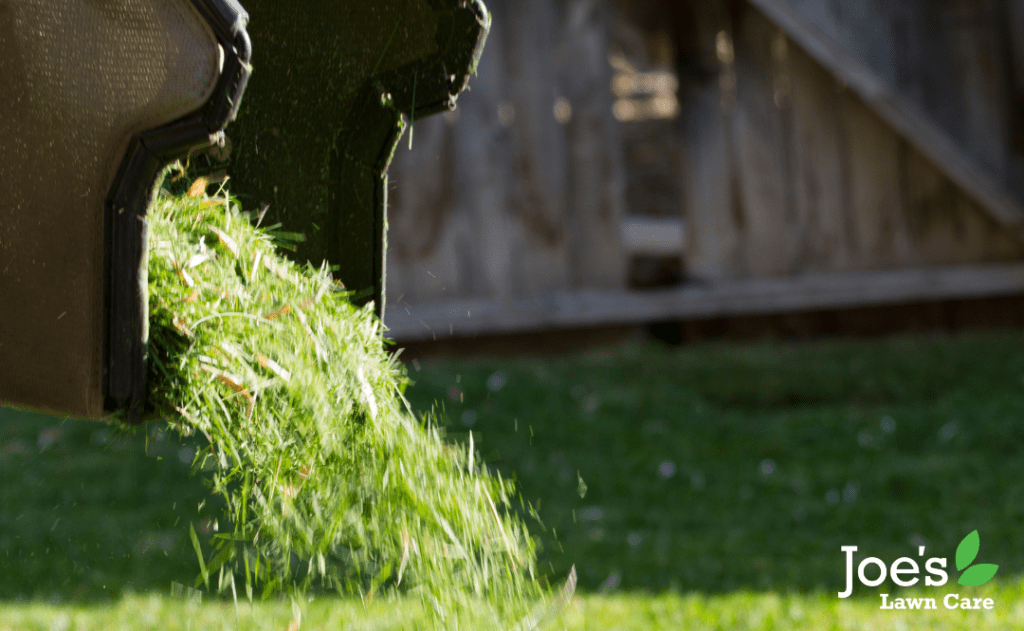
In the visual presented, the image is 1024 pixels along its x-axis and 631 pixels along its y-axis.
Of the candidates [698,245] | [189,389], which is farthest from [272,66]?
[698,245]

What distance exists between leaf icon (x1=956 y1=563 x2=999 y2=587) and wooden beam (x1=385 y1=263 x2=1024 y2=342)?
136 inches

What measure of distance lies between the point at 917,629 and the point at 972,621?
18cm

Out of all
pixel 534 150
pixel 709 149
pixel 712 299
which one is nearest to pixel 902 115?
pixel 709 149

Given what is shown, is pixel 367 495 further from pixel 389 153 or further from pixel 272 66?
pixel 272 66

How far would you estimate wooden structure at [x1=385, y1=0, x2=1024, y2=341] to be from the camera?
679cm

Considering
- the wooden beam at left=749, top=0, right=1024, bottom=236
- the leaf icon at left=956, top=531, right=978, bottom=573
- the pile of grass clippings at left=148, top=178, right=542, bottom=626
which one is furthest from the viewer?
the wooden beam at left=749, top=0, right=1024, bottom=236

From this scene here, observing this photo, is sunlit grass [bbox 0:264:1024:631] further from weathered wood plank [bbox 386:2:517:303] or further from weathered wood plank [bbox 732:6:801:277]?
weathered wood plank [bbox 732:6:801:277]

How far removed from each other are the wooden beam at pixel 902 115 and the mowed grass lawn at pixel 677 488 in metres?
0.93

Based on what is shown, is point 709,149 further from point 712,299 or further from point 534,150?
point 534,150

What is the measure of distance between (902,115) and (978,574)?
12.9 feet

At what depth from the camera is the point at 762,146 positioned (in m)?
6.99

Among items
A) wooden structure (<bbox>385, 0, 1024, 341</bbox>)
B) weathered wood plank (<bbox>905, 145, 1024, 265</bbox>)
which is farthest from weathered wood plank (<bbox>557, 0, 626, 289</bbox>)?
weathered wood plank (<bbox>905, 145, 1024, 265</bbox>)

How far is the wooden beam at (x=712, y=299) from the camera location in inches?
266

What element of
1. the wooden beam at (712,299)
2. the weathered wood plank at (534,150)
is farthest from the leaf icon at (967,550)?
the weathered wood plank at (534,150)
